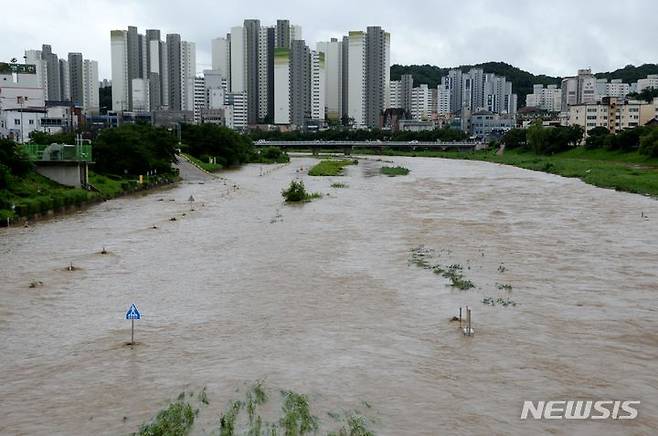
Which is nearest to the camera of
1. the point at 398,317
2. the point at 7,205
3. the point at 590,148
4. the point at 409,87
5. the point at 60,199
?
the point at 398,317

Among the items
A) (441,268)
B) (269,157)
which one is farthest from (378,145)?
(441,268)

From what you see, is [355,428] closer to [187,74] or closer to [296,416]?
[296,416]

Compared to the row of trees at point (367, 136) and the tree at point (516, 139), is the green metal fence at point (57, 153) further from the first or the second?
the row of trees at point (367, 136)

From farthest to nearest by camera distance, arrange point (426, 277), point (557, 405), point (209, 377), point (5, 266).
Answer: point (5, 266)
point (426, 277)
point (209, 377)
point (557, 405)

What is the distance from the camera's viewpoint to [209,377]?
809 cm

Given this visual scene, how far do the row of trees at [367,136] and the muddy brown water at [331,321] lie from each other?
208 ft

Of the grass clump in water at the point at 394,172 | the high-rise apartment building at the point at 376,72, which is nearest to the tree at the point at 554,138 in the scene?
the grass clump in water at the point at 394,172

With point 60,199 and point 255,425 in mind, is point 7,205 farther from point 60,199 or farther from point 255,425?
point 255,425

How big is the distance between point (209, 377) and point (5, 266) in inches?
315

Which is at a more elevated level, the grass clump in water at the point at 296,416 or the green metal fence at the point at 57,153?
the green metal fence at the point at 57,153

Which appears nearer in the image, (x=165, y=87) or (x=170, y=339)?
(x=170, y=339)

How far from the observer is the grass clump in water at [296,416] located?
6.70 meters

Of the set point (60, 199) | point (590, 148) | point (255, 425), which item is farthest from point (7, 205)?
point (590, 148)

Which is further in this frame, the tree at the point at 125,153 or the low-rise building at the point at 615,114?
the low-rise building at the point at 615,114
